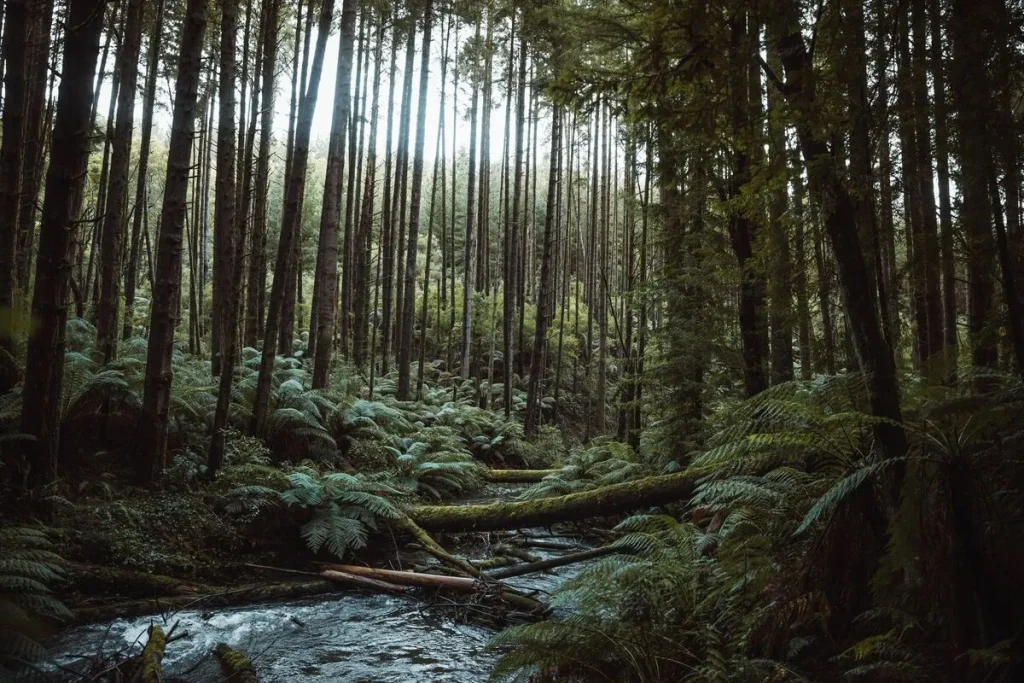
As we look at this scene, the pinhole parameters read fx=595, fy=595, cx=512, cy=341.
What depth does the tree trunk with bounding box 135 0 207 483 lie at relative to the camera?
6445 millimetres

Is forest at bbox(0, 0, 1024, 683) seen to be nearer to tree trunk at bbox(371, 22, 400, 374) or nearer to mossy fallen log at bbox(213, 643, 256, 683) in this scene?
mossy fallen log at bbox(213, 643, 256, 683)

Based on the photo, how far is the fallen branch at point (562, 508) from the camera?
6723 millimetres

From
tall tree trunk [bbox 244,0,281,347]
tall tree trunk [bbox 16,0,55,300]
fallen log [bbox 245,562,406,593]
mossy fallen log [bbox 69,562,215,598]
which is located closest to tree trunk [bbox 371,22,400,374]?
tall tree trunk [bbox 244,0,281,347]

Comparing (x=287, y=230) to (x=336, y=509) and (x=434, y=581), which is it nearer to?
(x=336, y=509)

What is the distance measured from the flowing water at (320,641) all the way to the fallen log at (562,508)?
1822mm

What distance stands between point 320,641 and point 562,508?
3218 mm

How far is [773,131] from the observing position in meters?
3.09

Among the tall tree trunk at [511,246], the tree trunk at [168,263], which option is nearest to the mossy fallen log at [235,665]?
the tree trunk at [168,263]

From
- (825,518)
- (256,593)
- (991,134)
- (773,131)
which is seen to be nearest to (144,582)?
(256,593)

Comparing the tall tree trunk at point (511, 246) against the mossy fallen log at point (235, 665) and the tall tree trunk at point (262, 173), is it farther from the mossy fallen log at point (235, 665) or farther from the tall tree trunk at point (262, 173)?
the mossy fallen log at point (235, 665)

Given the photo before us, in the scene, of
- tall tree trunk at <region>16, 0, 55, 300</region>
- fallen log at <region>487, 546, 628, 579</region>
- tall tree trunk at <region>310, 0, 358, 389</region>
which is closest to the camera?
fallen log at <region>487, 546, 628, 579</region>

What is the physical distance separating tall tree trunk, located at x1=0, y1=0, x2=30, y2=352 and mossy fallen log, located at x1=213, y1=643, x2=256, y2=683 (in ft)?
13.1

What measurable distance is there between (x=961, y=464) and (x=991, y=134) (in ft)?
5.56

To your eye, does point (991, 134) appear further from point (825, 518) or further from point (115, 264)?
point (115, 264)
